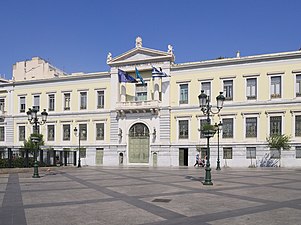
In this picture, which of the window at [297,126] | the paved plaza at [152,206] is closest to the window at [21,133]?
the paved plaza at [152,206]

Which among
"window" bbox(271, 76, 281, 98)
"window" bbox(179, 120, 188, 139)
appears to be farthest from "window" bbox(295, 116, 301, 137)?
"window" bbox(179, 120, 188, 139)

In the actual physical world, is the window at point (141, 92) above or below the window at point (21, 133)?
above

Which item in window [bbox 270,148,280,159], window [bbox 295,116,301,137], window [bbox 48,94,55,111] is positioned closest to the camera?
window [bbox 295,116,301,137]

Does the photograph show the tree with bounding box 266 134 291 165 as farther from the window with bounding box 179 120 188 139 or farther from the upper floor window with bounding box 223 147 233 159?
the window with bounding box 179 120 188 139

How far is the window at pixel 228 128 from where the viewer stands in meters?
37.7

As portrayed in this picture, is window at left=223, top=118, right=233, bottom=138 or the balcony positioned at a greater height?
the balcony

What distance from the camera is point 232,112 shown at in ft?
123

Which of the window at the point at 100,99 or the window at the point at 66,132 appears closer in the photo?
the window at the point at 100,99

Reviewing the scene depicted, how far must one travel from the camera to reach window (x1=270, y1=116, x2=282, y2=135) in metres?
35.6

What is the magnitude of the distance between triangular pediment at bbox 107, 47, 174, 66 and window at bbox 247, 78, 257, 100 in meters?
9.56

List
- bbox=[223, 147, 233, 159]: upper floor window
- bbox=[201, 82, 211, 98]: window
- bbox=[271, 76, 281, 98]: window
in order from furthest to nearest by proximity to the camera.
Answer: bbox=[201, 82, 211, 98]: window < bbox=[223, 147, 233, 159]: upper floor window < bbox=[271, 76, 281, 98]: window

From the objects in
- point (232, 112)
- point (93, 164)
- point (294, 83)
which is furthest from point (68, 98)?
point (294, 83)

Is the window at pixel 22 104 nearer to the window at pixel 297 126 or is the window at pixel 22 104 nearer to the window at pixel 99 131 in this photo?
the window at pixel 99 131

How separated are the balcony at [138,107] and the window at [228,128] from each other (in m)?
8.08
